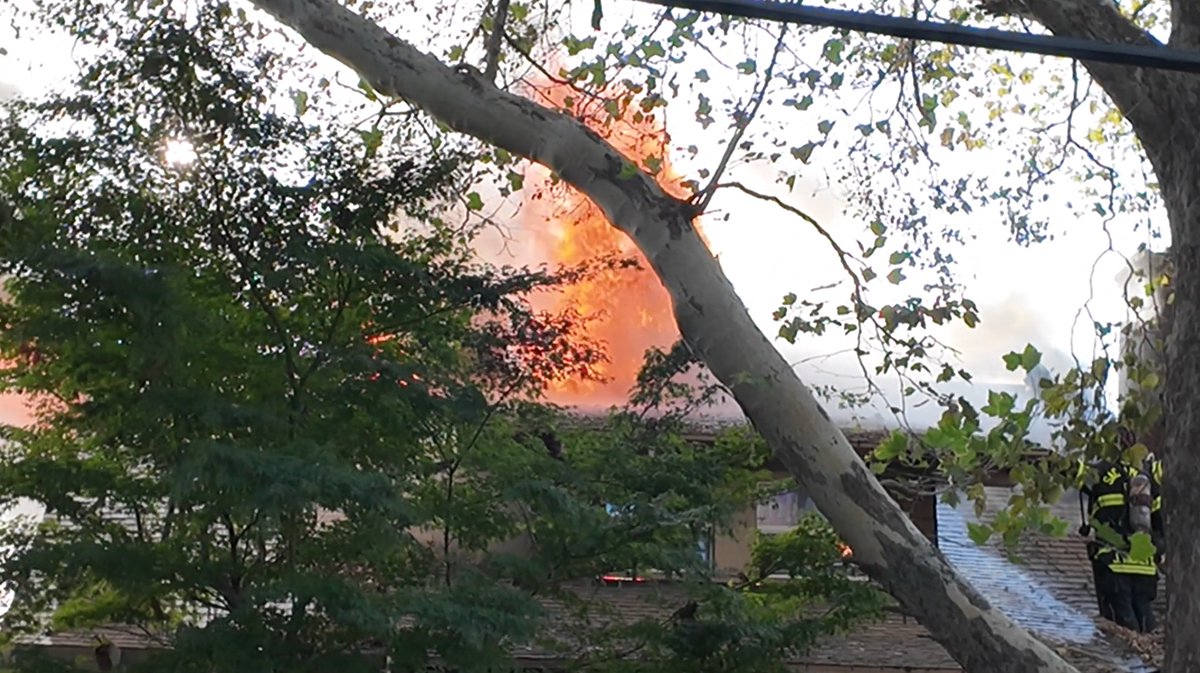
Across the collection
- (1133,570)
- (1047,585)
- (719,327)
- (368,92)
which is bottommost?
(1047,585)

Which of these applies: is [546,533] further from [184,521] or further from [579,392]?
[184,521]

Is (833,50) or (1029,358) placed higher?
(833,50)

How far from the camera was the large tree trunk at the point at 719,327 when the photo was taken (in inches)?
179

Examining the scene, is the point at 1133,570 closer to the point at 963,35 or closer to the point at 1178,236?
the point at 1178,236

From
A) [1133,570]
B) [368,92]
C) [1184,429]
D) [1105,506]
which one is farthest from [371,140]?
[1133,570]

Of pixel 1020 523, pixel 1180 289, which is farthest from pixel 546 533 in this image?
pixel 1180 289

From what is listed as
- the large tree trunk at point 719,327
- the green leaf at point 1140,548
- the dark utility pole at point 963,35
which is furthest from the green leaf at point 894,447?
the dark utility pole at point 963,35

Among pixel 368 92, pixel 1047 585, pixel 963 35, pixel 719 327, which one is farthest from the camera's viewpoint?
pixel 1047 585

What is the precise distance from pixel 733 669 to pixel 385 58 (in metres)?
3.88

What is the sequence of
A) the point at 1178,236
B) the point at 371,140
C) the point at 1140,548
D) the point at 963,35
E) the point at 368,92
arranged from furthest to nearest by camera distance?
1. the point at 371,140
2. the point at 368,92
3. the point at 1178,236
4. the point at 1140,548
5. the point at 963,35

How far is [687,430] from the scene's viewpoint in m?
8.09

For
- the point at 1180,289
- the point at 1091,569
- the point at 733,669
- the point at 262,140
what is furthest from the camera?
the point at 1091,569

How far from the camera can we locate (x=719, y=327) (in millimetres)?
4879

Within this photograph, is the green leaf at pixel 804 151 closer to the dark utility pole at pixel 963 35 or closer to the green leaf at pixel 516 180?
the green leaf at pixel 516 180
